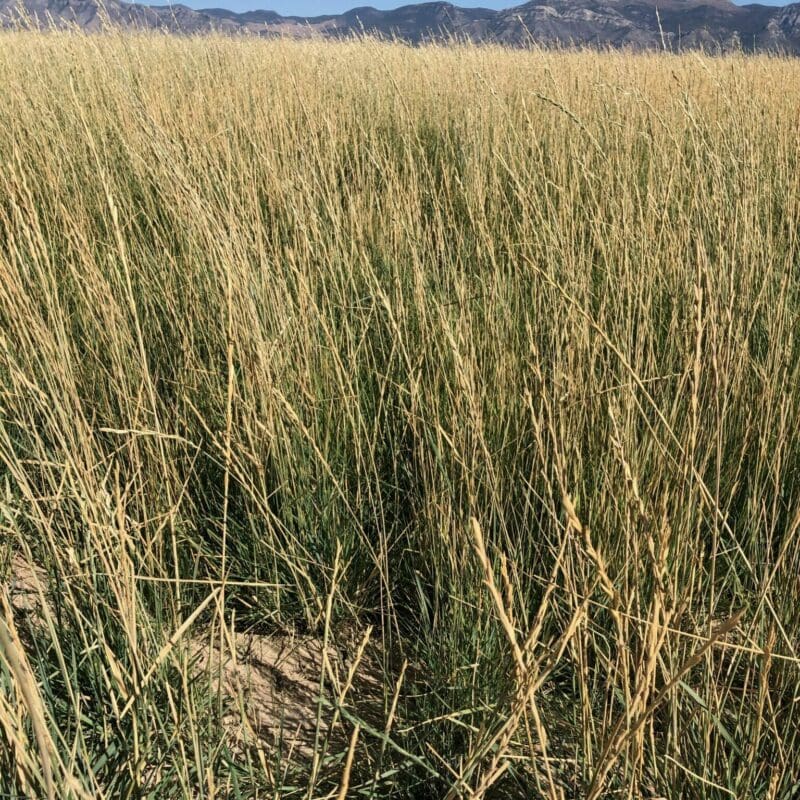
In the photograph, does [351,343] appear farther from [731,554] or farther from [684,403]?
[731,554]

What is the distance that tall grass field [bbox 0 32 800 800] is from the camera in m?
0.76

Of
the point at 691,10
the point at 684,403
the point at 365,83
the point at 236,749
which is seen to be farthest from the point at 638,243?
the point at 691,10

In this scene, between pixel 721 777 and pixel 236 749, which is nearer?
pixel 721 777

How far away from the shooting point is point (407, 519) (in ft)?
4.65

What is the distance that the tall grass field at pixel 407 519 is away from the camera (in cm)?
76

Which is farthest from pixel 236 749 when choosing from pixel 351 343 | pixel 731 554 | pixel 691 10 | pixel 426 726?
pixel 691 10

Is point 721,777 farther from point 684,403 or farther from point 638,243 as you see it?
point 638,243

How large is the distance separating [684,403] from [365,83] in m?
3.70

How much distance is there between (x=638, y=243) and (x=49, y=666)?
1.38m

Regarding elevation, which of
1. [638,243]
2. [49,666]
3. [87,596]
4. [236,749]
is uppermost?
[638,243]

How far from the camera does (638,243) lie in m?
1.46

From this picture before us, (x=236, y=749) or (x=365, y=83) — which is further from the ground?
(x=365, y=83)

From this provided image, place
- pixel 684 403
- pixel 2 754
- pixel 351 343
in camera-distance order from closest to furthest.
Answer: pixel 2 754
pixel 684 403
pixel 351 343

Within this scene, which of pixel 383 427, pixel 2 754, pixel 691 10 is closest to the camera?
pixel 2 754
